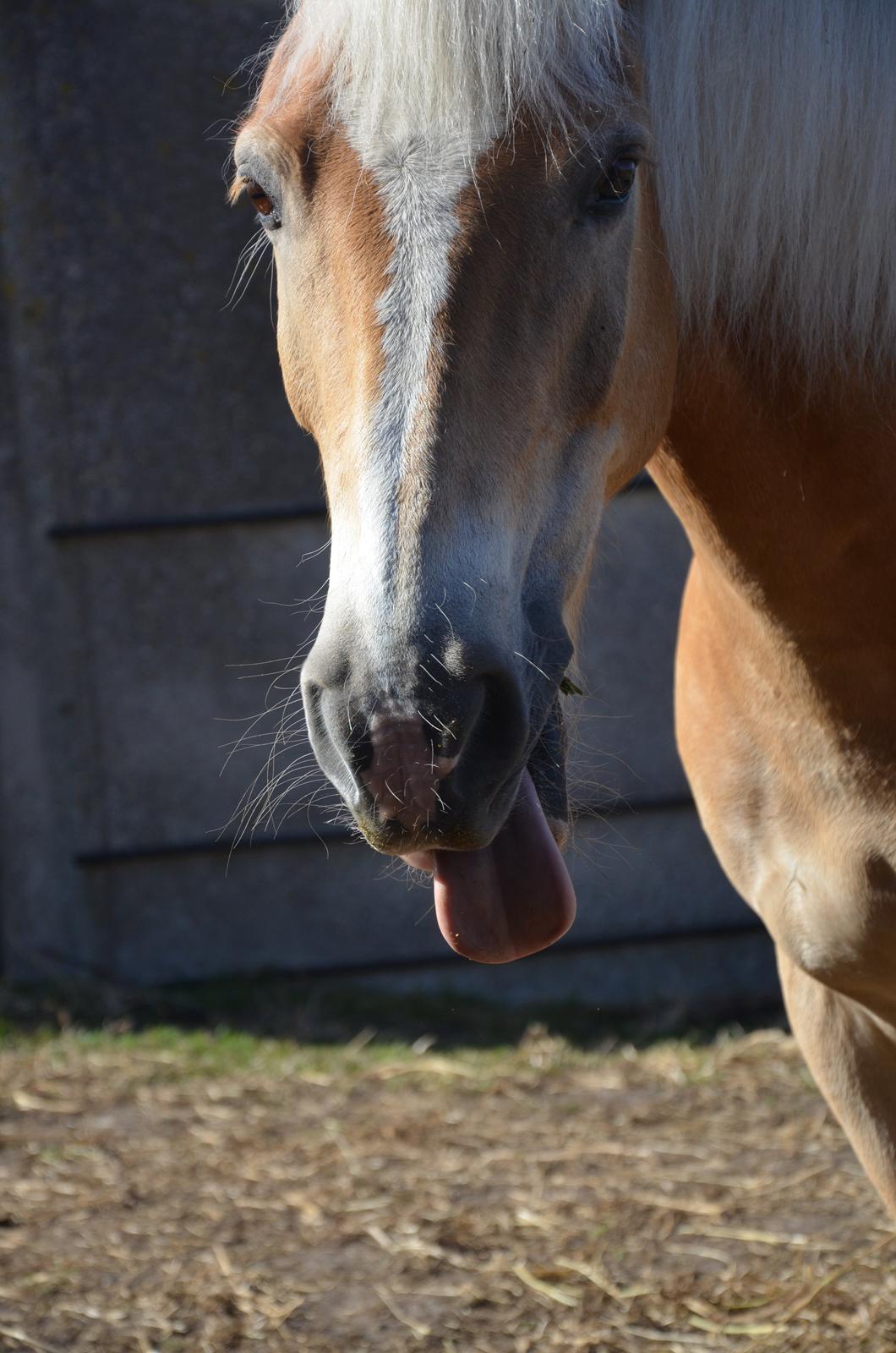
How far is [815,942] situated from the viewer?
1.78 m

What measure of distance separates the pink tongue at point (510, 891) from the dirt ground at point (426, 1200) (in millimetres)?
1285

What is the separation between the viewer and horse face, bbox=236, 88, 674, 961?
45.0 inches

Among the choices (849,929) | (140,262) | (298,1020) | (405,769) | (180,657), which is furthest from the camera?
(180,657)

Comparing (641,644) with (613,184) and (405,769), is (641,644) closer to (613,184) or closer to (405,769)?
(613,184)

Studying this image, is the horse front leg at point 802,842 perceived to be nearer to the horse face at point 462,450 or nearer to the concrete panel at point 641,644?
the horse face at point 462,450

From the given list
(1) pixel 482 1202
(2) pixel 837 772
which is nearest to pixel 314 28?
(2) pixel 837 772

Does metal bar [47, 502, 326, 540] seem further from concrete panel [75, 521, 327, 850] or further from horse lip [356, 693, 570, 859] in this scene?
horse lip [356, 693, 570, 859]

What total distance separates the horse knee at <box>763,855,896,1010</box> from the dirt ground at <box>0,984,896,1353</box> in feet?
2.53

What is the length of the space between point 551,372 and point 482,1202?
2141 millimetres

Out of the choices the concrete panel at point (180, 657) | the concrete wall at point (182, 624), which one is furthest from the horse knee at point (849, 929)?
the concrete panel at point (180, 657)

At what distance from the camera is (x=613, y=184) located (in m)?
1.30

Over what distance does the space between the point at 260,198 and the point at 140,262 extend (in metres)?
2.93

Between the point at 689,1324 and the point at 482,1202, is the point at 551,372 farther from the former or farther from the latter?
the point at 482,1202

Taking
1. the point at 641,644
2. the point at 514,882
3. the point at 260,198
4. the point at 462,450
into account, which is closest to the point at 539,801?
the point at 514,882
